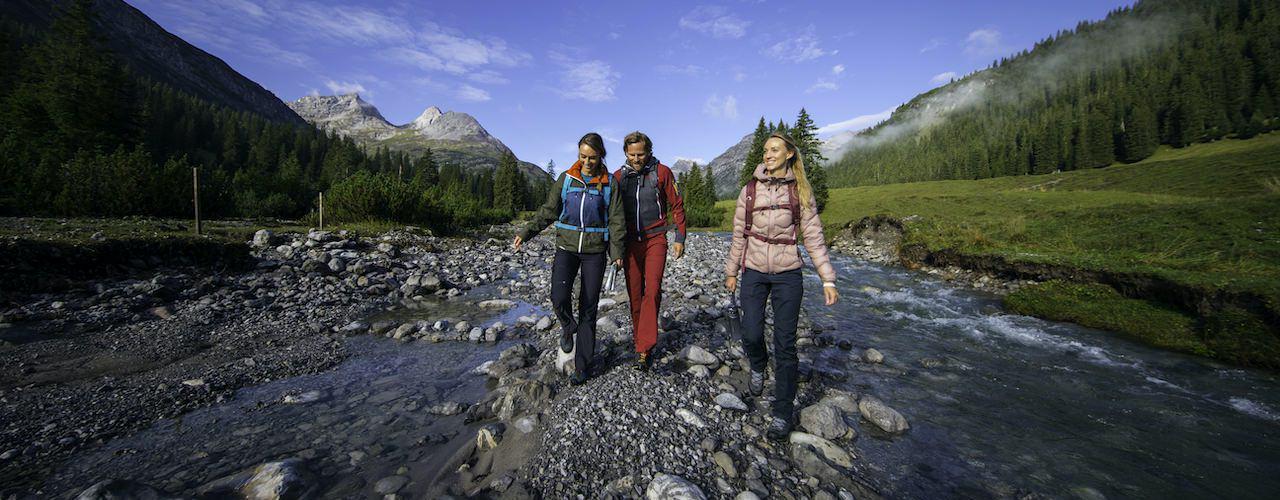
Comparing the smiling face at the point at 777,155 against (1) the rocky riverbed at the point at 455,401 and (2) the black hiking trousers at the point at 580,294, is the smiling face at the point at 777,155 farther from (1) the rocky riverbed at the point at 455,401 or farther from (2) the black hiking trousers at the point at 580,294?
(1) the rocky riverbed at the point at 455,401

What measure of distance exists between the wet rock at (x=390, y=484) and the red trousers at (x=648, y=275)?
2873 millimetres

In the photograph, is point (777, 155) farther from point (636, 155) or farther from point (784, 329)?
point (636, 155)

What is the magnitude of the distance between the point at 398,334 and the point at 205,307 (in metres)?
4.13

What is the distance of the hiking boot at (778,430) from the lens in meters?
4.05

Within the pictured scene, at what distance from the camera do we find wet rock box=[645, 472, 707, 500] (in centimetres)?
303

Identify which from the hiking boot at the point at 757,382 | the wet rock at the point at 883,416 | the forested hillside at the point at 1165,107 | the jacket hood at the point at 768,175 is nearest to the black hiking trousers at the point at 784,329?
the hiking boot at the point at 757,382

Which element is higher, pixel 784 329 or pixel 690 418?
pixel 784 329

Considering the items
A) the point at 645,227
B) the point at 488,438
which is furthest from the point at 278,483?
the point at 645,227

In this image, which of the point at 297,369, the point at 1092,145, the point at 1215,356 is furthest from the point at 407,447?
the point at 1092,145

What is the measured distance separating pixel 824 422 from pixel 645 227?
292 cm

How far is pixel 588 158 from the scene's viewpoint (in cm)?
499

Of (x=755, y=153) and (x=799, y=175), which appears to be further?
(x=755, y=153)

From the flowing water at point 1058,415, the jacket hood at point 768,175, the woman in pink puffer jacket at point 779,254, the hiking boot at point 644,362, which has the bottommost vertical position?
the flowing water at point 1058,415

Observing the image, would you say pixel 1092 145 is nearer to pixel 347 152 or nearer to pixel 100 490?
pixel 100 490
